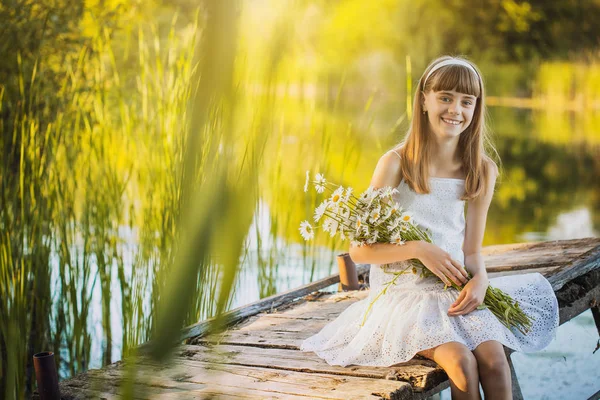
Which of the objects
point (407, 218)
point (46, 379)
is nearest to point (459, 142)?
point (407, 218)

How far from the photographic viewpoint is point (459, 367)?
177 cm

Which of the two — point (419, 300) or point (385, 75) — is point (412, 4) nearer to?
point (385, 75)

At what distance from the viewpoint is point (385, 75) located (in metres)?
28.6

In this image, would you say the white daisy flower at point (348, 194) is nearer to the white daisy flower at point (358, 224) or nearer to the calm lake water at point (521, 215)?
the white daisy flower at point (358, 224)

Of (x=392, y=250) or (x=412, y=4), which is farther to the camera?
(x=412, y=4)

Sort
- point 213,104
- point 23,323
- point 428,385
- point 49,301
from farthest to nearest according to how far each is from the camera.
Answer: point 49,301 → point 23,323 → point 428,385 → point 213,104

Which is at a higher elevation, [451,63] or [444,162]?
[451,63]

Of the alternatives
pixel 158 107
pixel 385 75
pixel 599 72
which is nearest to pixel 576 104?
pixel 599 72

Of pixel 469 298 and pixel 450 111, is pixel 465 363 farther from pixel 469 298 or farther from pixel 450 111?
pixel 450 111

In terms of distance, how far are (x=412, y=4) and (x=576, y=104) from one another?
40.6ft

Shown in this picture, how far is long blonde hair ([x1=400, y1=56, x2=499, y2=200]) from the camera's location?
2127 millimetres

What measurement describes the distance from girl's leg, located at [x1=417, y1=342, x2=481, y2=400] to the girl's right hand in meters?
0.21

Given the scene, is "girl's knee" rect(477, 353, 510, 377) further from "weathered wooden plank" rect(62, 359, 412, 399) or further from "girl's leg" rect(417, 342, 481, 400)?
"weathered wooden plank" rect(62, 359, 412, 399)

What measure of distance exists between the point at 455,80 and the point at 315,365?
838mm
